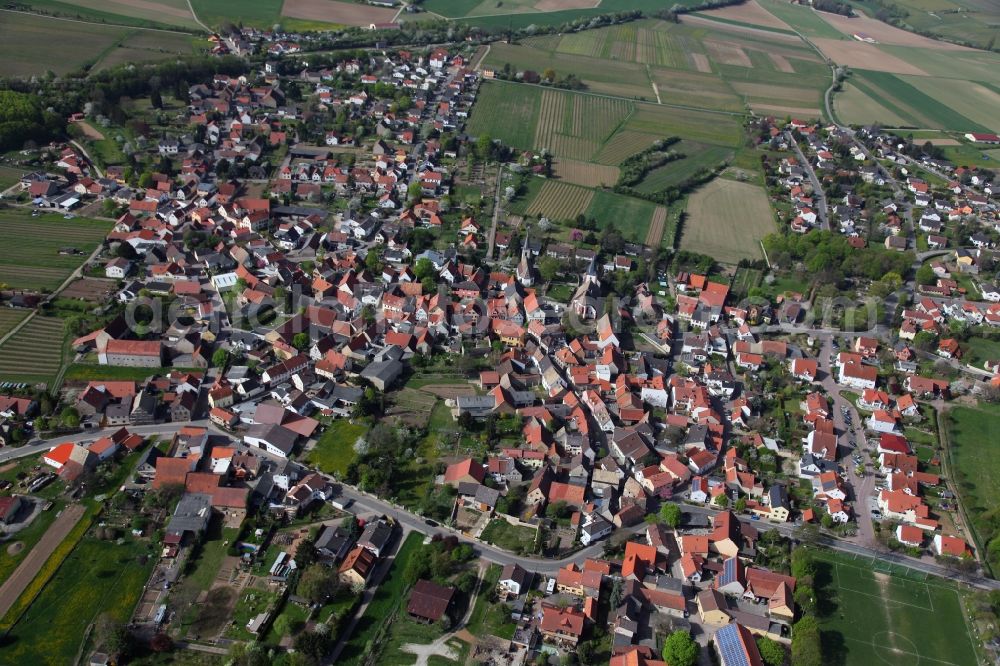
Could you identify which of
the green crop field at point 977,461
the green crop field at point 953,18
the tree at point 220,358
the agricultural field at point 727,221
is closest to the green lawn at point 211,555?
the tree at point 220,358

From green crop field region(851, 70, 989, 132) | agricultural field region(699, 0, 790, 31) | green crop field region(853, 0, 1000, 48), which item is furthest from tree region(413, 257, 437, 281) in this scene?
green crop field region(853, 0, 1000, 48)

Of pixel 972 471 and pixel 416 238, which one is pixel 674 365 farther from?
pixel 416 238

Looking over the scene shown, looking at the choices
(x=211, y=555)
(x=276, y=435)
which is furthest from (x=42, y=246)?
(x=211, y=555)

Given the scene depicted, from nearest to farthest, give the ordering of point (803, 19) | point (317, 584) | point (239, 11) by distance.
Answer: point (317, 584)
point (239, 11)
point (803, 19)

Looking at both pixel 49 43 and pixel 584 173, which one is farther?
pixel 49 43

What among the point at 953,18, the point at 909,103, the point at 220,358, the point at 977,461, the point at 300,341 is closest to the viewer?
the point at 977,461

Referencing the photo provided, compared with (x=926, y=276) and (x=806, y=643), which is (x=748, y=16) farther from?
(x=806, y=643)

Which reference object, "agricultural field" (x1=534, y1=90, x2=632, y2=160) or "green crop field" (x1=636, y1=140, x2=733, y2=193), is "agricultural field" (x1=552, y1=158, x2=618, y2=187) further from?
"green crop field" (x1=636, y1=140, x2=733, y2=193)
